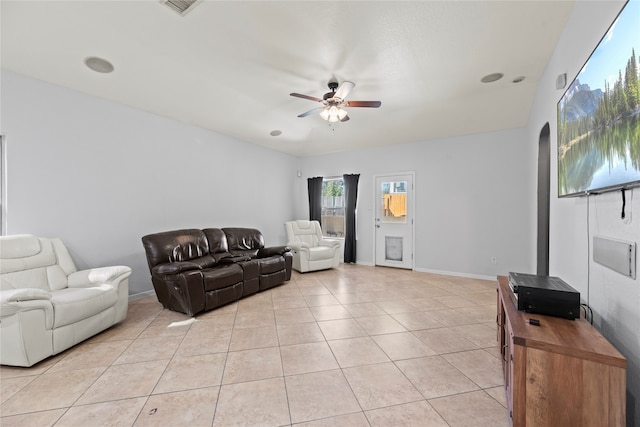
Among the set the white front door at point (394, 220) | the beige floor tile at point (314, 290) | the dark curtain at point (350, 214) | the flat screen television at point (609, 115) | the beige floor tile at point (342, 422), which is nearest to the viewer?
the flat screen television at point (609, 115)

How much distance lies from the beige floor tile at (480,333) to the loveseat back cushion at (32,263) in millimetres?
4138

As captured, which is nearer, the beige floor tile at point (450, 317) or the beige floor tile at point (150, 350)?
the beige floor tile at point (150, 350)

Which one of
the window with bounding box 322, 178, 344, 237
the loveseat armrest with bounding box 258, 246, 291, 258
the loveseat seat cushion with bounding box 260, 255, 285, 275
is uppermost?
the window with bounding box 322, 178, 344, 237

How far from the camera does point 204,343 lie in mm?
2393

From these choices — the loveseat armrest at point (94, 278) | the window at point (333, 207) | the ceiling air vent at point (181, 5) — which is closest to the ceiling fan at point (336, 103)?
the ceiling air vent at point (181, 5)

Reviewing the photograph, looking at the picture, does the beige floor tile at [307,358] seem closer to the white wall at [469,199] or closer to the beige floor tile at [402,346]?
the beige floor tile at [402,346]

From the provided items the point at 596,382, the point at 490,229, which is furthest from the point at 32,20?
the point at 490,229

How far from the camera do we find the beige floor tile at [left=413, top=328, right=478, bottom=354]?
2264 millimetres

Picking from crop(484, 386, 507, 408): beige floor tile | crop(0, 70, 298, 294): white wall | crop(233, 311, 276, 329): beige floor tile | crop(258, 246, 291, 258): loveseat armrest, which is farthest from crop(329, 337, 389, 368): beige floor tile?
crop(0, 70, 298, 294): white wall

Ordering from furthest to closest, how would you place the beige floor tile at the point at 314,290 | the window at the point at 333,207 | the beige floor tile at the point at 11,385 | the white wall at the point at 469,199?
the window at the point at 333,207 < the white wall at the point at 469,199 < the beige floor tile at the point at 314,290 < the beige floor tile at the point at 11,385

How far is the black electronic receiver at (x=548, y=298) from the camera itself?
1.31 metres

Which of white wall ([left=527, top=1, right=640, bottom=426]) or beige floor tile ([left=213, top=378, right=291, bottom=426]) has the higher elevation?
white wall ([left=527, top=1, right=640, bottom=426])

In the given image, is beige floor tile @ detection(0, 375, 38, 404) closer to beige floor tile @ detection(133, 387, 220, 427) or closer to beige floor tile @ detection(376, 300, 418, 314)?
beige floor tile @ detection(133, 387, 220, 427)

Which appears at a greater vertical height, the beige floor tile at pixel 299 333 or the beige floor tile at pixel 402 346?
the beige floor tile at pixel 402 346
